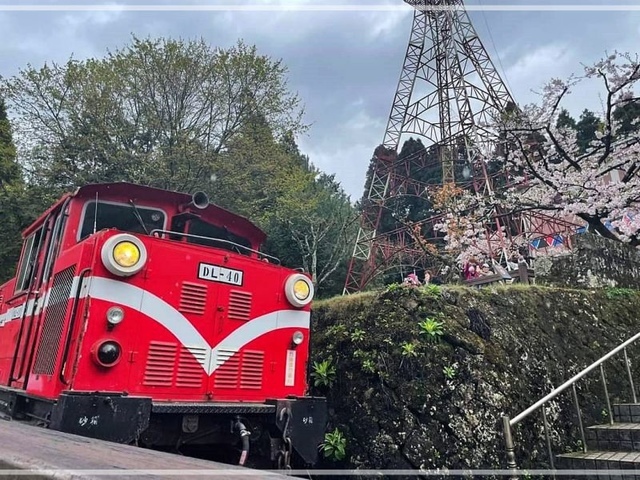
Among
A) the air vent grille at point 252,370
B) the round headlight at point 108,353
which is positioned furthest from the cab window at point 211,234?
the round headlight at point 108,353

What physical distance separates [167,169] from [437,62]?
14877 millimetres

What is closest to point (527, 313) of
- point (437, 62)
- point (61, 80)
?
point (61, 80)

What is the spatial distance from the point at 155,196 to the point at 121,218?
372 mm

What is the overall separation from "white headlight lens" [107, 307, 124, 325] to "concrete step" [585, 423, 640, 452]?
4.48 meters

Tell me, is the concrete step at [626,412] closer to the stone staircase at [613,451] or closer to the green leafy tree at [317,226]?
the stone staircase at [613,451]

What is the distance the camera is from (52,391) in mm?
3469

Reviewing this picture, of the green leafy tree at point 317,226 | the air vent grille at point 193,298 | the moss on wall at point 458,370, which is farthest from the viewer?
the green leafy tree at point 317,226

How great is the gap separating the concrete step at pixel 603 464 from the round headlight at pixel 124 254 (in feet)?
13.2

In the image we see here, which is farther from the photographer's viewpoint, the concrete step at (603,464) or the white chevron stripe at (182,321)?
the concrete step at (603,464)

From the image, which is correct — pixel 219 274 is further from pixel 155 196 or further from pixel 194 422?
pixel 194 422

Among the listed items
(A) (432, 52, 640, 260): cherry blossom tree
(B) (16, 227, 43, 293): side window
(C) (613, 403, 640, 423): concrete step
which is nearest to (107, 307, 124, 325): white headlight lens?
(B) (16, 227, 43, 293): side window

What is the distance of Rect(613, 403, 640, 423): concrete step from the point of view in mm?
4773

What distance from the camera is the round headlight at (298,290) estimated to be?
452 cm

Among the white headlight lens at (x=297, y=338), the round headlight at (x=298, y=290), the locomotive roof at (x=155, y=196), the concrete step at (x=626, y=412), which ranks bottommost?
the concrete step at (x=626, y=412)
